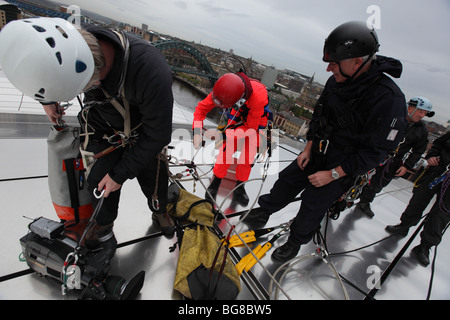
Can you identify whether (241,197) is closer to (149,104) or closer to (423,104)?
(149,104)

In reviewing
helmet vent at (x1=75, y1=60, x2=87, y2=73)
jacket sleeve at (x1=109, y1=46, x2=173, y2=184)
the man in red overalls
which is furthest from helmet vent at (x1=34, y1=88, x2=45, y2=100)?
the man in red overalls

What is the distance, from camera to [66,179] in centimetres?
144

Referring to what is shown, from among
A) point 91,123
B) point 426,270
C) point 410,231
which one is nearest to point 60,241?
point 91,123

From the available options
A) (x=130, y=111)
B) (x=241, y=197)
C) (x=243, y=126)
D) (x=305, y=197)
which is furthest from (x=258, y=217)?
(x=130, y=111)

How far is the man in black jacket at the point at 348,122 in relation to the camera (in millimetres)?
1402

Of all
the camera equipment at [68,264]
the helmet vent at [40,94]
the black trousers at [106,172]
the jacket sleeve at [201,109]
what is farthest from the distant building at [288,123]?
the helmet vent at [40,94]

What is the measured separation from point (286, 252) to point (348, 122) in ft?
3.99

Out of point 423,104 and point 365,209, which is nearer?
point 423,104

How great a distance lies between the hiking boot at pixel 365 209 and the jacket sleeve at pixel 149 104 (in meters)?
3.05

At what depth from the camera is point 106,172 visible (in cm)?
139

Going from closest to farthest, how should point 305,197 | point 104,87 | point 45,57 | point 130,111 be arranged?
1. point 45,57
2. point 104,87
3. point 130,111
4. point 305,197

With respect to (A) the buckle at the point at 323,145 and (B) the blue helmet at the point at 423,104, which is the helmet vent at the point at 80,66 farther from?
(B) the blue helmet at the point at 423,104

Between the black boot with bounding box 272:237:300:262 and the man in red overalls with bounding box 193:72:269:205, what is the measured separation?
760mm
